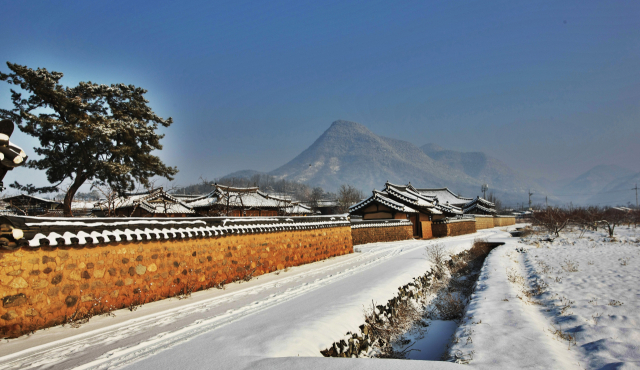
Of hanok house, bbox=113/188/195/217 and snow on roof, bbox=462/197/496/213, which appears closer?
hanok house, bbox=113/188/195/217

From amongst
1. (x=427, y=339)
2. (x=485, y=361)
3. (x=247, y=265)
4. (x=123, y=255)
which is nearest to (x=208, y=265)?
(x=247, y=265)

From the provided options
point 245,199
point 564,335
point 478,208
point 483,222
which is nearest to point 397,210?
point 245,199

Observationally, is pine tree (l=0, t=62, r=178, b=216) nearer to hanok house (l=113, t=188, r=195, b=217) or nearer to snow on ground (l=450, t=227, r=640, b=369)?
hanok house (l=113, t=188, r=195, b=217)

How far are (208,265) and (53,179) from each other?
15.9 meters

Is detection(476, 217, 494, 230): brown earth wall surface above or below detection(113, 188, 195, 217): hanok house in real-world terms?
below

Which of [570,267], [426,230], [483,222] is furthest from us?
[483,222]

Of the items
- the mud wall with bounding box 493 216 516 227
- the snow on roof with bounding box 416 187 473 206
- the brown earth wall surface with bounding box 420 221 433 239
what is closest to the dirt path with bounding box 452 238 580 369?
the brown earth wall surface with bounding box 420 221 433 239

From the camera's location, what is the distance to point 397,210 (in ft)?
93.7

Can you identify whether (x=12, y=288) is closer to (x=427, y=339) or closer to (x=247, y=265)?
(x=247, y=265)

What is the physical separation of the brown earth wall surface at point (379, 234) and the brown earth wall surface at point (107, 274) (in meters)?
13.0

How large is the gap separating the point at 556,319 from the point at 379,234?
17769mm

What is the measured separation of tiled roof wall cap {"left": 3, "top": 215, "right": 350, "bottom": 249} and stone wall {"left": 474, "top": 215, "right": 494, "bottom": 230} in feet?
150

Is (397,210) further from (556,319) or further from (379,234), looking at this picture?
(556,319)

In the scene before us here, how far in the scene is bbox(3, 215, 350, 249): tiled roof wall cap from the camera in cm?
568
